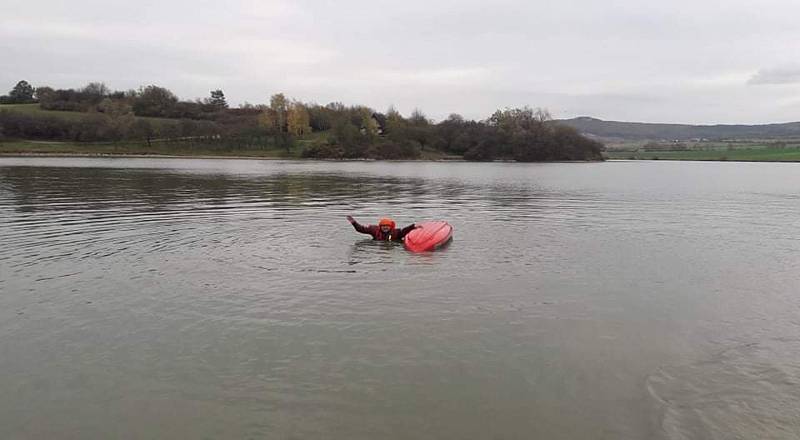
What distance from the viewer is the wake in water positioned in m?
8.53

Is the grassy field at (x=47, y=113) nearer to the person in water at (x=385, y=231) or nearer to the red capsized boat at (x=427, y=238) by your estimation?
the person in water at (x=385, y=231)

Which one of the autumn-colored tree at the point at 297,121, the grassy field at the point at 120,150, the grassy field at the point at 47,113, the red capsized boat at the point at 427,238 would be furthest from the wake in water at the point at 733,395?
the grassy field at the point at 47,113

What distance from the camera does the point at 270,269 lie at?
18.4 meters

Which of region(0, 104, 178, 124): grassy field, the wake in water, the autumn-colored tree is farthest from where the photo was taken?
the autumn-colored tree

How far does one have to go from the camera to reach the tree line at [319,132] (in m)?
151

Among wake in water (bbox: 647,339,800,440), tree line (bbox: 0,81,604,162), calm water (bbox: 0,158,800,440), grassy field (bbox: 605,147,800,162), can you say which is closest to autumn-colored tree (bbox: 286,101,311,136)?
tree line (bbox: 0,81,604,162)

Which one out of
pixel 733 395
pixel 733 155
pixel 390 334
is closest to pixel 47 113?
pixel 390 334

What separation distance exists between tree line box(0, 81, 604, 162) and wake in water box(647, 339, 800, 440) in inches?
5740

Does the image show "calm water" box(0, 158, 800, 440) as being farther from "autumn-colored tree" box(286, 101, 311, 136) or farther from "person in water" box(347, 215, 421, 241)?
"autumn-colored tree" box(286, 101, 311, 136)

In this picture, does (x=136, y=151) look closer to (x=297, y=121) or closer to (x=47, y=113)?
(x=47, y=113)

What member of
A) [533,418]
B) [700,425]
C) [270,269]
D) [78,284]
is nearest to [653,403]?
[700,425]

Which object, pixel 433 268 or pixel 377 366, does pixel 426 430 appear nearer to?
pixel 377 366

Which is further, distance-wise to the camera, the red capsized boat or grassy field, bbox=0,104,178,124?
grassy field, bbox=0,104,178,124

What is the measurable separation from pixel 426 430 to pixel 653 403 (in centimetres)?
407
